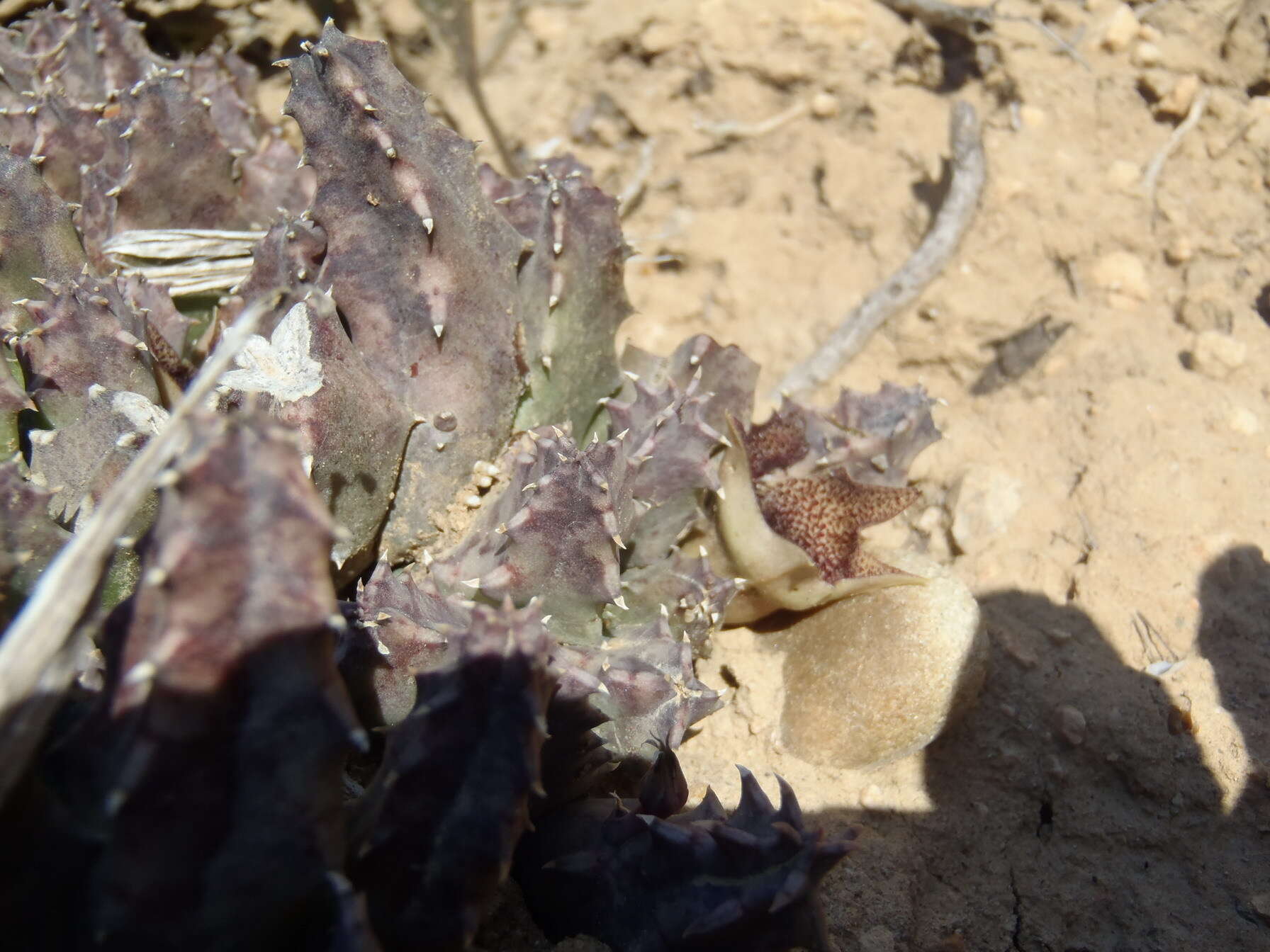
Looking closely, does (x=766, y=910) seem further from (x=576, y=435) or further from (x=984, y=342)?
(x=984, y=342)

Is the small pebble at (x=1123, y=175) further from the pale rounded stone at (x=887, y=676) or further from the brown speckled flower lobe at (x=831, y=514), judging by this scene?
the pale rounded stone at (x=887, y=676)

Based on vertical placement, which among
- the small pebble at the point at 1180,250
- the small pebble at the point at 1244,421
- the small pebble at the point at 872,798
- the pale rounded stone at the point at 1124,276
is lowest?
the small pebble at the point at 872,798

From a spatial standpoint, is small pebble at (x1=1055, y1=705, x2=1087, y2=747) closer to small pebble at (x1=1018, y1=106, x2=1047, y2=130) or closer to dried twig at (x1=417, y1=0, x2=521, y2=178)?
small pebble at (x1=1018, y1=106, x2=1047, y2=130)

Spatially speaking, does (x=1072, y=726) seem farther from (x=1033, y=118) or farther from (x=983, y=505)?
(x=1033, y=118)

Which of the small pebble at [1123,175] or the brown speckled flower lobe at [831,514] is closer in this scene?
the brown speckled flower lobe at [831,514]

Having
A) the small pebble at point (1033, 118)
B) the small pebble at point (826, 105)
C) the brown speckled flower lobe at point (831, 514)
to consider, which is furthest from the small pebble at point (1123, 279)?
the brown speckled flower lobe at point (831, 514)

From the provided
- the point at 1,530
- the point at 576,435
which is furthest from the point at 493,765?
the point at 576,435

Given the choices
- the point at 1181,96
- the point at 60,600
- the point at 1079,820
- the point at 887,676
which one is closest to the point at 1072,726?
the point at 1079,820

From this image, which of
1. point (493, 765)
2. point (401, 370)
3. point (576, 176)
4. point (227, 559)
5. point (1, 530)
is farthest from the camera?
point (576, 176)
